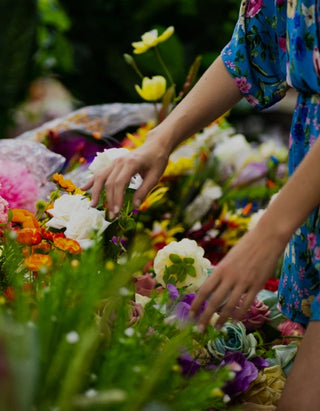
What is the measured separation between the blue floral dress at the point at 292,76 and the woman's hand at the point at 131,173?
0.25 m

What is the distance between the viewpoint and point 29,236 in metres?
1.48

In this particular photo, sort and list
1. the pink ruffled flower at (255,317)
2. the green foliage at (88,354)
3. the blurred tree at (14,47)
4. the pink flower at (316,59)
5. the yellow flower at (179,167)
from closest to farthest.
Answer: the green foliage at (88,354)
the pink flower at (316,59)
the pink ruffled flower at (255,317)
the yellow flower at (179,167)
the blurred tree at (14,47)

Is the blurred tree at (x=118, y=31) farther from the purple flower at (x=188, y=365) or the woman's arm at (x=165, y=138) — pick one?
the purple flower at (x=188, y=365)

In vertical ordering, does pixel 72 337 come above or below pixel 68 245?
above

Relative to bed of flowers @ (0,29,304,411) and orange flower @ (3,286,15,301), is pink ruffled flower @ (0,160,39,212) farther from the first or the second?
orange flower @ (3,286,15,301)

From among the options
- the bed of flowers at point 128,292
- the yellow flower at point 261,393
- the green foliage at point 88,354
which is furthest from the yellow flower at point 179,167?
the green foliage at point 88,354

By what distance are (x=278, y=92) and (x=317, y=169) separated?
1.63 feet

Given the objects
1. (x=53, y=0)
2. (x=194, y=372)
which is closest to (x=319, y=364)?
(x=194, y=372)

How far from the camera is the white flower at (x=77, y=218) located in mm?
1527

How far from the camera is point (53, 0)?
4.70 m

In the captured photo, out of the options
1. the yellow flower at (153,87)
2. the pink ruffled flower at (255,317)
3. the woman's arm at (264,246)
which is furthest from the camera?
the yellow flower at (153,87)

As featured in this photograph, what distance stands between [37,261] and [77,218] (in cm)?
15

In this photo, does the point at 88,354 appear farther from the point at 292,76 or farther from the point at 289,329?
the point at 289,329

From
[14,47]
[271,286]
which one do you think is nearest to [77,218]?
[271,286]
